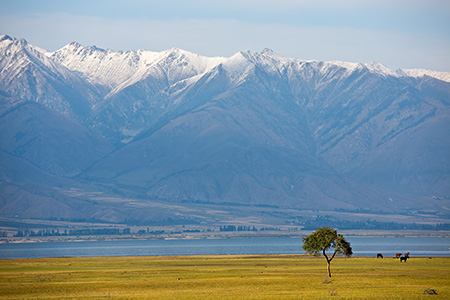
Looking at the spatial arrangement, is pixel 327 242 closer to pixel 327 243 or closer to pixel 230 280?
pixel 327 243

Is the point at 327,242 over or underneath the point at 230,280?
over

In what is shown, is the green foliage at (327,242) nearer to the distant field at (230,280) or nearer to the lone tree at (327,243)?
the lone tree at (327,243)

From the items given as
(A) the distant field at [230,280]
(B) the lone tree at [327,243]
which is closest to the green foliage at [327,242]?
(B) the lone tree at [327,243]

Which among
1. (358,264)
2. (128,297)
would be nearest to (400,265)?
(358,264)

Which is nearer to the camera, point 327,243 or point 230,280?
point 230,280

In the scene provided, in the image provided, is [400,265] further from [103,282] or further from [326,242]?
[103,282]

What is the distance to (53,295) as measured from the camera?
286 feet

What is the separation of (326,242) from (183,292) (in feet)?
81.8

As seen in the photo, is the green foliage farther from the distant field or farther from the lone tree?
the distant field

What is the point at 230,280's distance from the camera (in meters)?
103

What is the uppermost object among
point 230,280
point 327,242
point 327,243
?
point 327,242

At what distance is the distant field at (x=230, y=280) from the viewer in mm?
83938

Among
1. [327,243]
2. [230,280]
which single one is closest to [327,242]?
[327,243]

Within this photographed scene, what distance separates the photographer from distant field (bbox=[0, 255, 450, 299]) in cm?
8394
